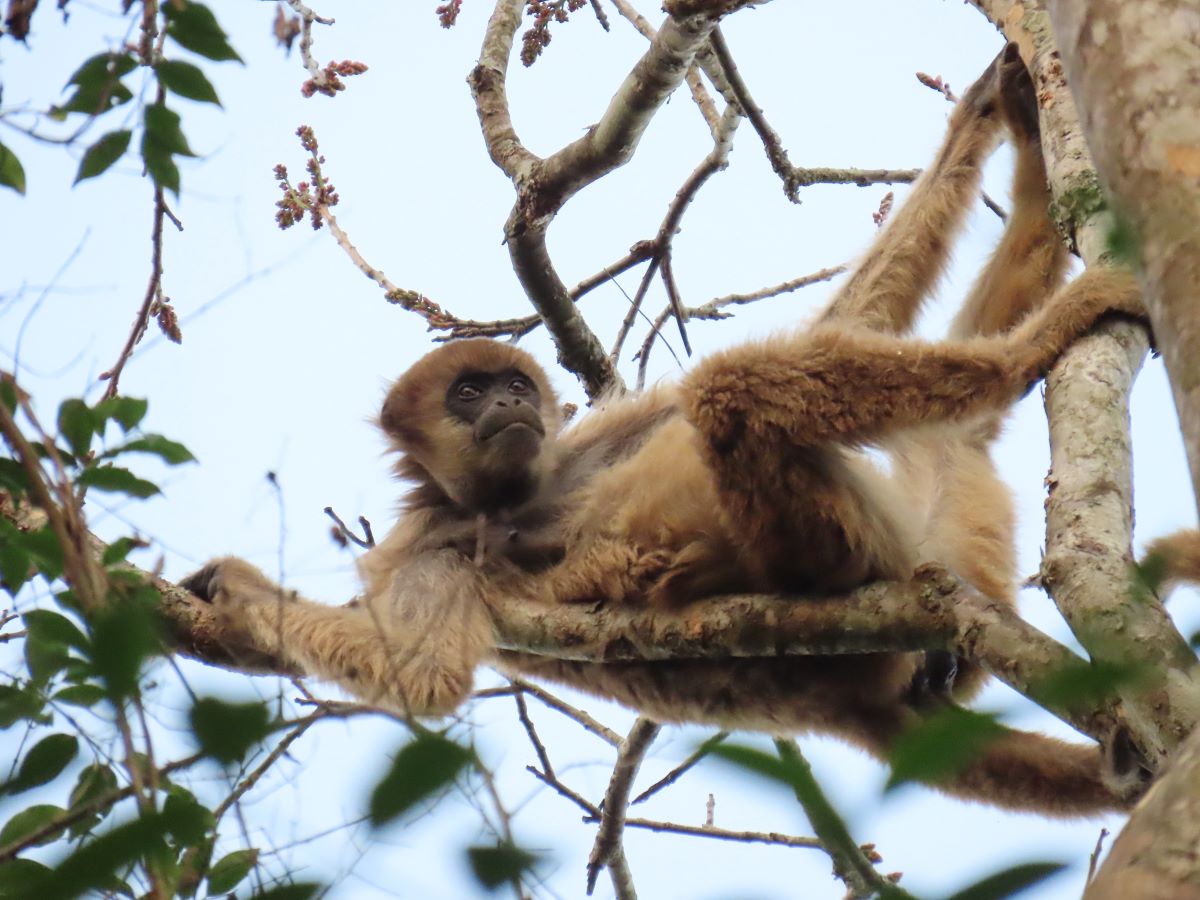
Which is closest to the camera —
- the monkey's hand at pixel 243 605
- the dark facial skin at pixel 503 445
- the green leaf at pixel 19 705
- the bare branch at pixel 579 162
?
the green leaf at pixel 19 705

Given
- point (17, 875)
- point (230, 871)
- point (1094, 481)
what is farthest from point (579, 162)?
point (17, 875)

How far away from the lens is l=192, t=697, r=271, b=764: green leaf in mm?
2111

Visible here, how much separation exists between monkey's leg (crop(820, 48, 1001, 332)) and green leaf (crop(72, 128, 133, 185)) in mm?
4455

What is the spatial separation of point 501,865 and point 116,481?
214 centimetres

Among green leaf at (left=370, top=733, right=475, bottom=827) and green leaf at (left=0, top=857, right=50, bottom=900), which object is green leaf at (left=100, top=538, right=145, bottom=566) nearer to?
green leaf at (left=0, top=857, right=50, bottom=900)

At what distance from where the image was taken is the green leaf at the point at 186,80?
3.50 m

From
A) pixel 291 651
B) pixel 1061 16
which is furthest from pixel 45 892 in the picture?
pixel 291 651

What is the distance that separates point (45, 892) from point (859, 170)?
24.3ft

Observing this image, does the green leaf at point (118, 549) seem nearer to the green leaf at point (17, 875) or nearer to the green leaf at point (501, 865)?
the green leaf at point (17, 875)

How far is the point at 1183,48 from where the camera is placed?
2.88 meters

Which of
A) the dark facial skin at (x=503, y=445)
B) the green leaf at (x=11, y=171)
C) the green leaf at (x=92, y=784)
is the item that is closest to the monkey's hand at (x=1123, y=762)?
the green leaf at (x=92, y=784)

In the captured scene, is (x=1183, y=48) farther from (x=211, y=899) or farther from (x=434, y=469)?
(x=434, y=469)

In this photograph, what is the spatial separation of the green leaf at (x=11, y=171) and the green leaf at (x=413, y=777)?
284 cm

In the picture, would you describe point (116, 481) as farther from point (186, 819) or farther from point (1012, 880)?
point (1012, 880)
